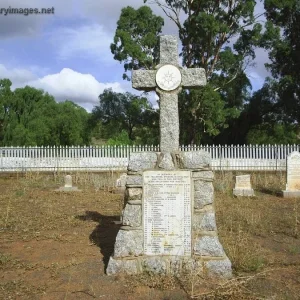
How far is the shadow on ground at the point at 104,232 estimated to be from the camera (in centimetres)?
606

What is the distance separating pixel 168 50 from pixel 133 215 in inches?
86.9

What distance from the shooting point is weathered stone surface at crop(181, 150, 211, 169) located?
4824 millimetres

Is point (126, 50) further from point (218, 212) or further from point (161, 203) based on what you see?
point (161, 203)

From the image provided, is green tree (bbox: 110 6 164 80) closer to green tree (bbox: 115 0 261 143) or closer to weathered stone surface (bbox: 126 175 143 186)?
green tree (bbox: 115 0 261 143)

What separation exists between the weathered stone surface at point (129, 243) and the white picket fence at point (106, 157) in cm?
1762

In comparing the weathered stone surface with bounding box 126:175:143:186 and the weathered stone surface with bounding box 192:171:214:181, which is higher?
the weathered stone surface with bounding box 192:171:214:181

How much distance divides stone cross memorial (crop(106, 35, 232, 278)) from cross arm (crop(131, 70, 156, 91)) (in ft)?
3.01

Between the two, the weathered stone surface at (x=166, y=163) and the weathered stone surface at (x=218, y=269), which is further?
the weathered stone surface at (x=166, y=163)

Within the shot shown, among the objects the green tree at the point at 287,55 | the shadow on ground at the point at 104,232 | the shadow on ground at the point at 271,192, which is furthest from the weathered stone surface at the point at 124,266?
the green tree at the point at 287,55

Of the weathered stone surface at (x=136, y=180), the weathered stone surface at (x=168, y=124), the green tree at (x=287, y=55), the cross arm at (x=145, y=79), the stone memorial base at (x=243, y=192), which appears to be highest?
the green tree at (x=287, y=55)

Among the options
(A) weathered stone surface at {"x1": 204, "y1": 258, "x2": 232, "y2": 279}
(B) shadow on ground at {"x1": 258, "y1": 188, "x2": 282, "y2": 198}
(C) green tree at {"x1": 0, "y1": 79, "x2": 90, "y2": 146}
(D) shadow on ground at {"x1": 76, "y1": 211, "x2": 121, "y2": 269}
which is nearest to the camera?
(A) weathered stone surface at {"x1": 204, "y1": 258, "x2": 232, "y2": 279}

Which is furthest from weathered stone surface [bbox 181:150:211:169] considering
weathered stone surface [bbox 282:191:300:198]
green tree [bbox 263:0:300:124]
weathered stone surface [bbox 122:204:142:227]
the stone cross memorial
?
green tree [bbox 263:0:300:124]

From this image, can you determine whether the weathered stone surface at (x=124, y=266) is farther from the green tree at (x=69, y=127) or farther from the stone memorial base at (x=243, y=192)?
the green tree at (x=69, y=127)

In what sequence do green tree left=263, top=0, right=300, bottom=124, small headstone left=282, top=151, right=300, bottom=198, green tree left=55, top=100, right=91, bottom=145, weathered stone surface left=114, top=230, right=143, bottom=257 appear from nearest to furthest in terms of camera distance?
weathered stone surface left=114, top=230, right=143, bottom=257 < small headstone left=282, top=151, right=300, bottom=198 < green tree left=263, top=0, right=300, bottom=124 < green tree left=55, top=100, right=91, bottom=145
